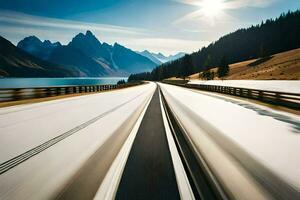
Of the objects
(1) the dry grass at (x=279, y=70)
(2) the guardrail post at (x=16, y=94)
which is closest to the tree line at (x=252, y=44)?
(1) the dry grass at (x=279, y=70)

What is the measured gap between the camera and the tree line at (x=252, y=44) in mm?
118919

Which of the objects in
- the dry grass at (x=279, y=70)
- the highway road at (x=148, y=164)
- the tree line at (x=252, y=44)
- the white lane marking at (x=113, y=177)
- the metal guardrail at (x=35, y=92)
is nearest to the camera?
the white lane marking at (x=113, y=177)

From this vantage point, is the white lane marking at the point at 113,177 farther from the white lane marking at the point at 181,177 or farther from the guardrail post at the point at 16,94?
the guardrail post at the point at 16,94

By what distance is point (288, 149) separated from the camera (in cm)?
705

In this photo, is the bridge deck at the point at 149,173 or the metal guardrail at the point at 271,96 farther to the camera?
the metal guardrail at the point at 271,96

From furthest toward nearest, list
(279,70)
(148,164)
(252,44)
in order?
(252,44)
(279,70)
(148,164)

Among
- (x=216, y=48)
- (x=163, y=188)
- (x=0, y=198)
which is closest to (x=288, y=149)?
(x=163, y=188)

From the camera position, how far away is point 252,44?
17000 centimetres

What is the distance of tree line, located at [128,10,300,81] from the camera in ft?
390

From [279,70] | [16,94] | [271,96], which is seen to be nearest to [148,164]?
[271,96]

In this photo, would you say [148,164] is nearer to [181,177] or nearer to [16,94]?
[181,177]

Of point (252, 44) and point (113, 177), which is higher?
point (252, 44)

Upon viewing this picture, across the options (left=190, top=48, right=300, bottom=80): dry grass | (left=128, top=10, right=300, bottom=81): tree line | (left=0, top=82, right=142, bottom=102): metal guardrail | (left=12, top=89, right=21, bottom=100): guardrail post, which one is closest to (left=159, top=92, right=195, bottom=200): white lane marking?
(left=0, top=82, right=142, bottom=102): metal guardrail

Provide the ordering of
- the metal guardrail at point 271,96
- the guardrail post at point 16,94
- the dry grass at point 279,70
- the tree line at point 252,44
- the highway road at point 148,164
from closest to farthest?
the highway road at point 148,164 < the metal guardrail at point 271,96 < the guardrail post at point 16,94 < the dry grass at point 279,70 < the tree line at point 252,44
